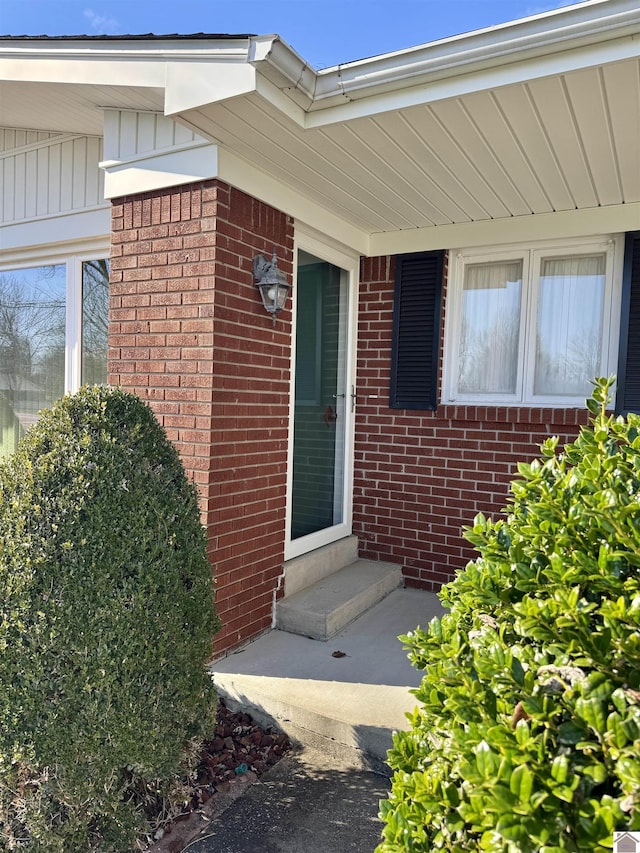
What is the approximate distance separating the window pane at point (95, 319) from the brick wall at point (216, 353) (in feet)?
2.68

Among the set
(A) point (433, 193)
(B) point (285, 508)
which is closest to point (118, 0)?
(A) point (433, 193)

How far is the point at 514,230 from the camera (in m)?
4.04

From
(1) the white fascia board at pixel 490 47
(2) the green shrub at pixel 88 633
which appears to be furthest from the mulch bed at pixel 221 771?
(1) the white fascia board at pixel 490 47

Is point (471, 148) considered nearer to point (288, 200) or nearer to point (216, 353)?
point (288, 200)

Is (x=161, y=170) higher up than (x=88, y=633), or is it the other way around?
(x=161, y=170)

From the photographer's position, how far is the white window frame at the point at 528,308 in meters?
3.96

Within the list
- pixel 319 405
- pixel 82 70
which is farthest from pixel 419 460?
pixel 82 70

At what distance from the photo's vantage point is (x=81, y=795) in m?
1.88

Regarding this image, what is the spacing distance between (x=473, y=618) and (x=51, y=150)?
475 centimetres

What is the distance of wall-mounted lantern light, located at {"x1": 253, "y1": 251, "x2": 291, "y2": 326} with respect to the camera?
340cm

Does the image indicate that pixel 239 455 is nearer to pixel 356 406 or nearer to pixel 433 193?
pixel 356 406

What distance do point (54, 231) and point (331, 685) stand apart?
152 inches

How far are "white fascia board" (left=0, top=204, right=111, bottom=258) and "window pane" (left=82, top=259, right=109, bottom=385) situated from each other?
0.70 feet

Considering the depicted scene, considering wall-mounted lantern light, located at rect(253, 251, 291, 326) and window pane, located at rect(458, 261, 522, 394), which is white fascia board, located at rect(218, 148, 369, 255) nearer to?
wall-mounted lantern light, located at rect(253, 251, 291, 326)
